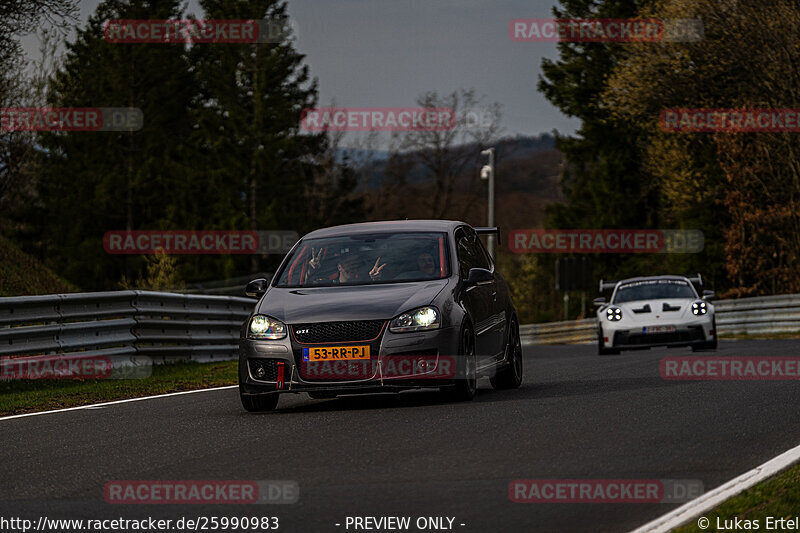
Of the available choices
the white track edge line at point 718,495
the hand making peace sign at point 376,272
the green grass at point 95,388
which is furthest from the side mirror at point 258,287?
the white track edge line at point 718,495

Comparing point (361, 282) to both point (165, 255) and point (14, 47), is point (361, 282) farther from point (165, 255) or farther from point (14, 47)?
point (165, 255)

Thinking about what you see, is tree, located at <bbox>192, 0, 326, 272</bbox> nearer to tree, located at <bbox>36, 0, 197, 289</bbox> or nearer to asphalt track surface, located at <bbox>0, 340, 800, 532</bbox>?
tree, located at <bbox>36, 0, 197, 289</bbox>

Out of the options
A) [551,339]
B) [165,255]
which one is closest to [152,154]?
[165,255]

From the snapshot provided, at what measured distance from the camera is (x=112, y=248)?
63.9 meters

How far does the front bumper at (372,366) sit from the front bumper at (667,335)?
10.6 metres

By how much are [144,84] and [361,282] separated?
57.1 meters

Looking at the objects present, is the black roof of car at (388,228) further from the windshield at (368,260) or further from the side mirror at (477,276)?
the side mirror at (477,276)

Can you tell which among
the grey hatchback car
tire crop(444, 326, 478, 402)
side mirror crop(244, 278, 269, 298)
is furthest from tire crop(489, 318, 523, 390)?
side mirror crop(244, 278, 269, 298)

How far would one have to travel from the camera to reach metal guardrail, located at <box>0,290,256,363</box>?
14.4 meters

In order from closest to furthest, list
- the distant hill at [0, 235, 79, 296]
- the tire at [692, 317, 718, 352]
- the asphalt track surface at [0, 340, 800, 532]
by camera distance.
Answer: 1. the asphalt track surface at [0, 340, 800, 532]
2. the tire at [692, 317, 718, 352]
3. the distant hill at [0, 235, 79, 296]

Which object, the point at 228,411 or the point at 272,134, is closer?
the point at 228,411

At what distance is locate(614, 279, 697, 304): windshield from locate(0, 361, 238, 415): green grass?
7.89 meters

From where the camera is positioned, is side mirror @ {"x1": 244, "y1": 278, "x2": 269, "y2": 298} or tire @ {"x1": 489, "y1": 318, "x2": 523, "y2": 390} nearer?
side mirror @ {"x1": 244, "y1": 278, "x2": 269, "y2": 298}

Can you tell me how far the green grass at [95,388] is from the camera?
1266 cm
